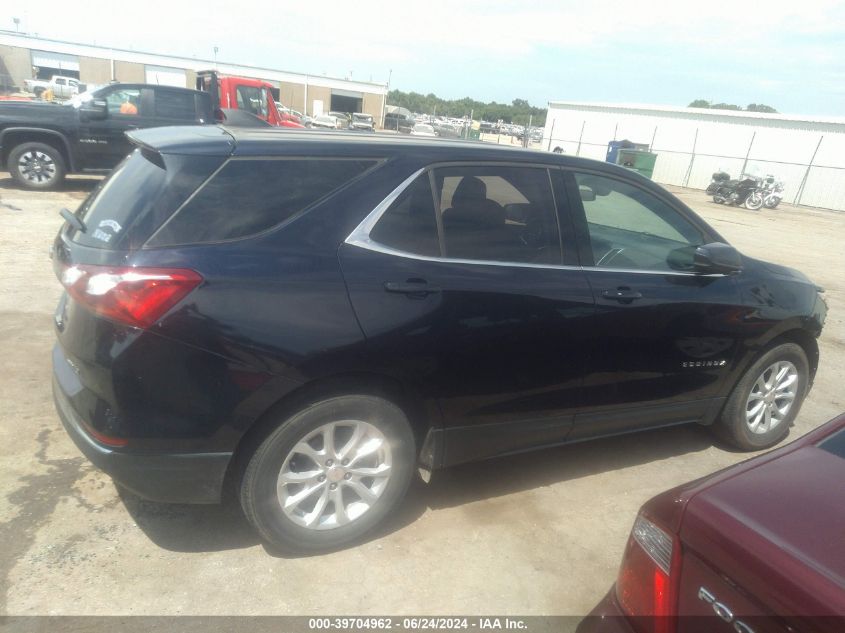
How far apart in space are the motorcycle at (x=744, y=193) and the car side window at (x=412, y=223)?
22353mm

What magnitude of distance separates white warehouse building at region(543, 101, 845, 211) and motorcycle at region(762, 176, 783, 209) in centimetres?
356

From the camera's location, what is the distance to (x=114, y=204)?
110 inches

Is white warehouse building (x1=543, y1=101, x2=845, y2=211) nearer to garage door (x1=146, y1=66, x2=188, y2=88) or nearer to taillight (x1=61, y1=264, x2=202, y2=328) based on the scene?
taillight (x1=61, y1=264, x2=202, y2=328)

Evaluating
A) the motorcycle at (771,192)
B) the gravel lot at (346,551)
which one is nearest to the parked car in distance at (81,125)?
the gravel lot at (346,551)

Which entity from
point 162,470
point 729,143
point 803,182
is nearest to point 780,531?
point 162,470

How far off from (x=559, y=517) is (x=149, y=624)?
78.5 inches

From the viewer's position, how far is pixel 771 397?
4297mm

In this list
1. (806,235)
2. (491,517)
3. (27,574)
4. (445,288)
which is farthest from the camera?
(806,235)

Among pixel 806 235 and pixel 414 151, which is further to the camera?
pixel 806 235

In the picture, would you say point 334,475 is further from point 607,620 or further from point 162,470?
point 607,620

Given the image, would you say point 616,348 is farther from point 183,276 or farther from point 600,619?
point 183,276

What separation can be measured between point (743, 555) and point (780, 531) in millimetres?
149

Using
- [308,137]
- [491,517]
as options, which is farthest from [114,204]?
[491,517]

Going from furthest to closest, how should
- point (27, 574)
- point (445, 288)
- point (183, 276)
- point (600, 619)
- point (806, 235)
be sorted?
point (806, 235)
point (445, 288)
point (27, 574)
point (183, 276)
point (600, 619)
